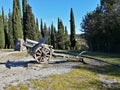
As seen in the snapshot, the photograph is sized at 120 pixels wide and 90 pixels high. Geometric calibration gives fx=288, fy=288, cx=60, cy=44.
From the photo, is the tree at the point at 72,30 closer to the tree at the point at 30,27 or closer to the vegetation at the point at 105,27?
the vegetation at the point at 105,27

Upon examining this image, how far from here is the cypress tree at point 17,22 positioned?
6975 cm

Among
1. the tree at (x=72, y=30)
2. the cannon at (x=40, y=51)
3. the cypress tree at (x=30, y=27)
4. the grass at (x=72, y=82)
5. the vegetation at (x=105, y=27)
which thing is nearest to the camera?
the grass at (x=72, y=82)

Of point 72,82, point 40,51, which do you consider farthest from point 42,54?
point 72,82

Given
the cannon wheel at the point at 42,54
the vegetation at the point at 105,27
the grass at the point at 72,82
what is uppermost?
the vegetation at the point at 105,27

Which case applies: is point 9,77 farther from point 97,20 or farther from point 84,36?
point 84,36

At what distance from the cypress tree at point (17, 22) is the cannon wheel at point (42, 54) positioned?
42.2m

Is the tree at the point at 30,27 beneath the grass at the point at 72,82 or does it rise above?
above

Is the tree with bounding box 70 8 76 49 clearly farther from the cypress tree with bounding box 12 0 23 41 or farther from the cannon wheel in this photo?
the cannon wheel

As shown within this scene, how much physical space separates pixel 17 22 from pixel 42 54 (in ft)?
150

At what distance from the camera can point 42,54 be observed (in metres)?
27.0

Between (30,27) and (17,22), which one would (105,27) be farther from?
(17,22)

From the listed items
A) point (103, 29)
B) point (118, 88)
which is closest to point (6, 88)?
point (118, 88)

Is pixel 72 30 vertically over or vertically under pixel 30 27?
under

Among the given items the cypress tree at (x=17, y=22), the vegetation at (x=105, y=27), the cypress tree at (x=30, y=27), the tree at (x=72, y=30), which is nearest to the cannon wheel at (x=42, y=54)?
the vegetation at (x=105, y=27)
